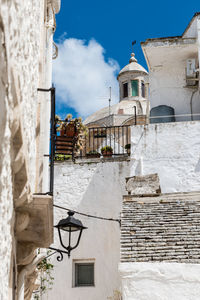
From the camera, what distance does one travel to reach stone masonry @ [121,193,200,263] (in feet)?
25.5

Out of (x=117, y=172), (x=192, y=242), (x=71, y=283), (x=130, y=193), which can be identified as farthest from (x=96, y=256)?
(x=192, y=242)

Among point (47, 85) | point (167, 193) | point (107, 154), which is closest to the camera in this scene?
point (47, 85)

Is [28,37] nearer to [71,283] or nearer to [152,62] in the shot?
[71,283]

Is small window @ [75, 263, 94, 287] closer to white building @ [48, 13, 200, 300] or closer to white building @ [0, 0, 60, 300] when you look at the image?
white building @ [48, 13, 200, 300]

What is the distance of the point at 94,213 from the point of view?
1499 centimetres

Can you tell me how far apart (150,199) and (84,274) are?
5.01 metres

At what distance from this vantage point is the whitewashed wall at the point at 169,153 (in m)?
15.1

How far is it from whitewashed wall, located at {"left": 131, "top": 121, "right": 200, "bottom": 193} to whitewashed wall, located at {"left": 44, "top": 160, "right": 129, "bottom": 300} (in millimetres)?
656

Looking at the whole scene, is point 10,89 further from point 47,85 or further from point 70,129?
point 70,129

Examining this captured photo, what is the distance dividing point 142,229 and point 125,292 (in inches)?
47.4

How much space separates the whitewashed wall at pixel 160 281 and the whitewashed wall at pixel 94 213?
21.7 feet

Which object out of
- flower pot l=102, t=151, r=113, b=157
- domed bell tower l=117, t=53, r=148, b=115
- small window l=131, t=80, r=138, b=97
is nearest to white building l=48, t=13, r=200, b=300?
flower pot l=102, t=151, r=113, b=157

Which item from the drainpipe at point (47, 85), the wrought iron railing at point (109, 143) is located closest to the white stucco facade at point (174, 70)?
the wrought iron railing at point (109, 143)

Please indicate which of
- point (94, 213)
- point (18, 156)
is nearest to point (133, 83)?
point (94, 213)
